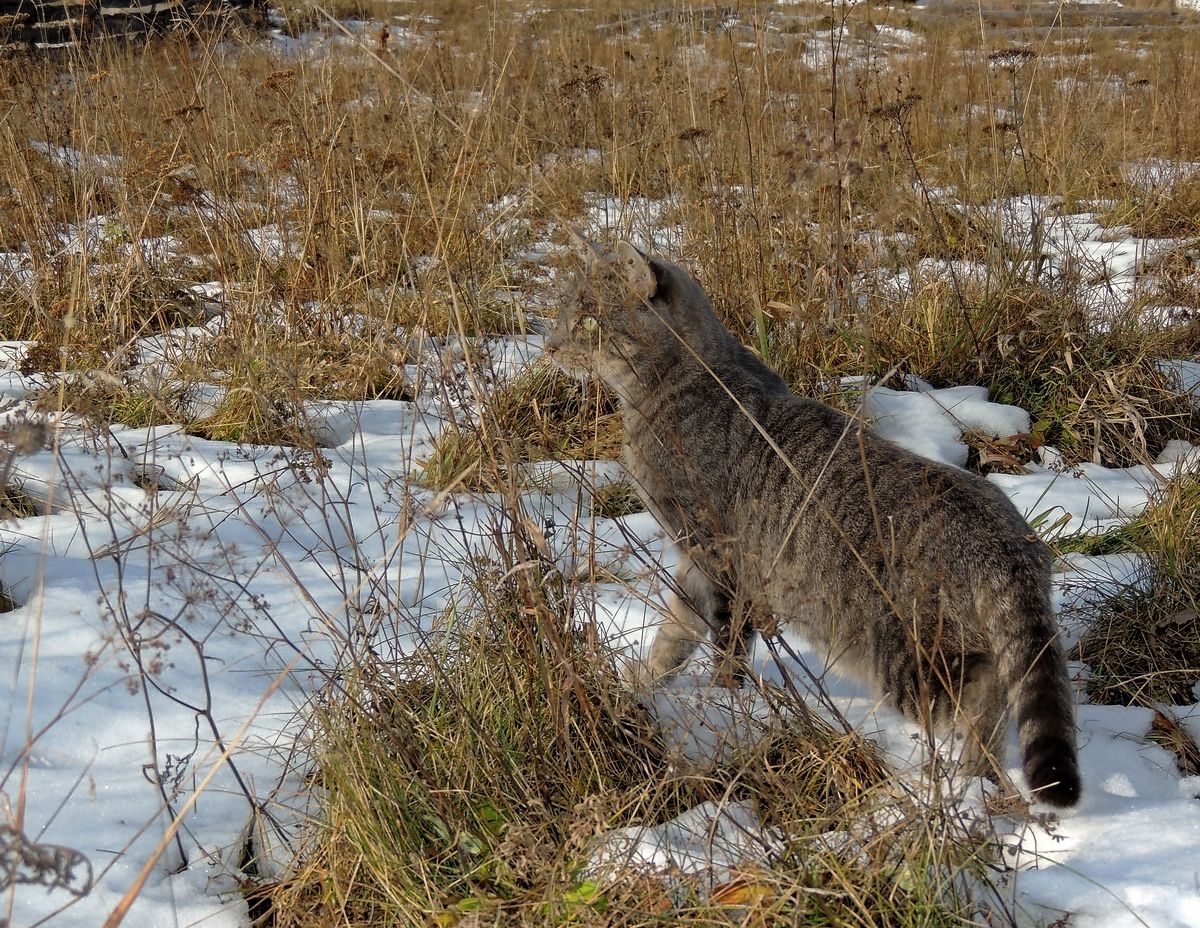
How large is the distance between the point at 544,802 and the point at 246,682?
3.04 ft

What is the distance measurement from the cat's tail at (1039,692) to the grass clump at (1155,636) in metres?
0.64

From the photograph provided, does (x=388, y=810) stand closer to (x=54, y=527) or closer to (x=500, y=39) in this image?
(x=54, y=527)

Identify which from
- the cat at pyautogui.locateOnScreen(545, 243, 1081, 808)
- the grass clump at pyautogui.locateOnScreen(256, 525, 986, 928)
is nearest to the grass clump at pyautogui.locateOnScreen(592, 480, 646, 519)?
the cat at pyautogui.locateOnScreen(545, 243, 1081, 808)

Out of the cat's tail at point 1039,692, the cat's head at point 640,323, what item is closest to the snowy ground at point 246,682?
the cat's tail at point 1039,692

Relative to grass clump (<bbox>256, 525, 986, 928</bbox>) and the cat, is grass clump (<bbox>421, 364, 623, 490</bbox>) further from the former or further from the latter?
grass clump (<bbox>256, 525, 986, 928</bbox>)

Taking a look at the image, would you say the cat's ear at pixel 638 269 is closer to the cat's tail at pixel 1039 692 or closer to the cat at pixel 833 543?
the cat at pixel 833 543

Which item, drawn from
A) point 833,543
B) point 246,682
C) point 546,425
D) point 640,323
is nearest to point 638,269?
point 640,323

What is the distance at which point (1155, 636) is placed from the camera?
111 inches

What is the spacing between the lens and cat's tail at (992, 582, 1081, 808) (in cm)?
196

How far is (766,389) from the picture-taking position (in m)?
3.17

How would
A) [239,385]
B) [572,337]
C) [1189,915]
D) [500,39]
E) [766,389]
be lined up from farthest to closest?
[500,39] → [239,385] → [572,337] → [766,389] → [1189,915]

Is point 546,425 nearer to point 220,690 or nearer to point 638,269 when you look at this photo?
point 638,269

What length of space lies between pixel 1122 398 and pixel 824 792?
8.76 ft

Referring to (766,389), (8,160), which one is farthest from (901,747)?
(8,160)
